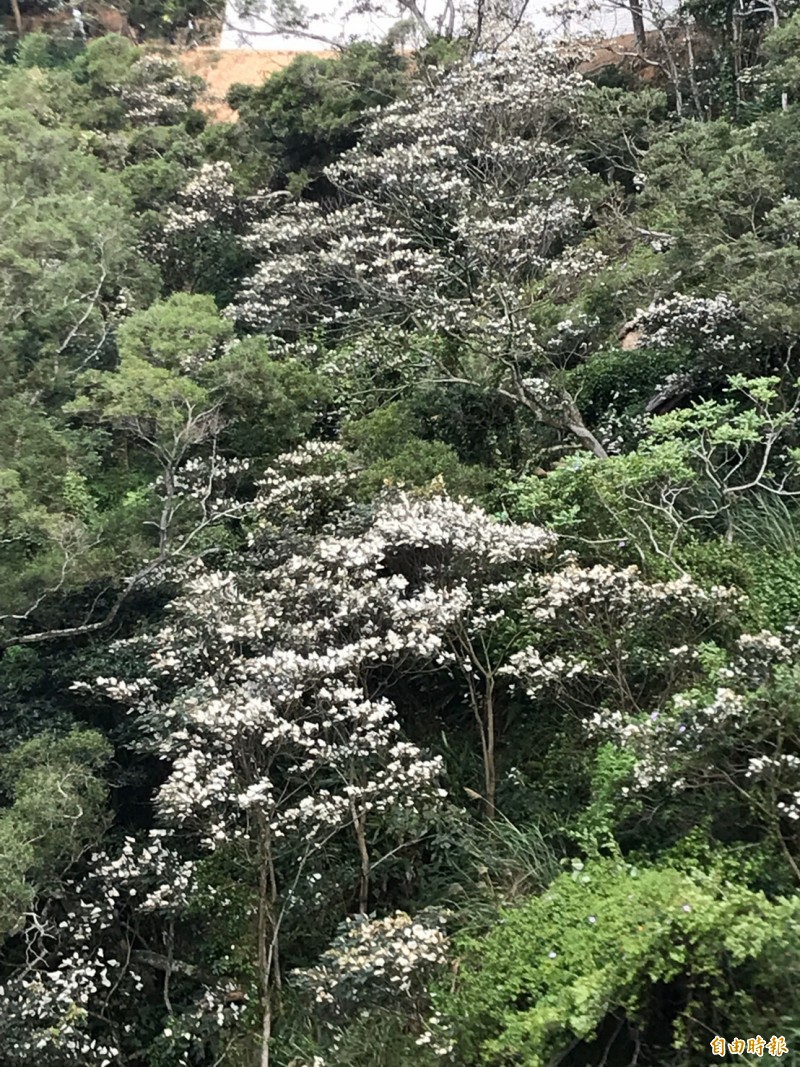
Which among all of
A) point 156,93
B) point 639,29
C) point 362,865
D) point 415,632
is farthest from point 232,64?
point 362,865

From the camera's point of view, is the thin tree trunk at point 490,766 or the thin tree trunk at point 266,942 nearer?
the thin tree trunk at point 266,942

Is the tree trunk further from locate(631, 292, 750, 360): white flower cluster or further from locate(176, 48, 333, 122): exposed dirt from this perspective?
locate(631, 292, 750, 360): white flower cluster

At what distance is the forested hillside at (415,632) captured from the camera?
154 inches

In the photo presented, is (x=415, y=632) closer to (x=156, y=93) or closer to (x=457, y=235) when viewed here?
(x=457, y=235)

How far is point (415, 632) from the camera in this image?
16.7 ft

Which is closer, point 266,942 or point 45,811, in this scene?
point 45,811

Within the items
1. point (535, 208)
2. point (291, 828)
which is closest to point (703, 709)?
point (291, 828)

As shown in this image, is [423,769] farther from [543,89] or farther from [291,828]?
[543,89]

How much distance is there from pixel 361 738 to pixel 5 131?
9.06 metres

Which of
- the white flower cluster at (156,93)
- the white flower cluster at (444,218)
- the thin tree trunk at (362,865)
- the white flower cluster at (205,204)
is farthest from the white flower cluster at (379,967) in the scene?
the white flower cluster at (156,93)

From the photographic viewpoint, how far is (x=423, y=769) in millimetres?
4680

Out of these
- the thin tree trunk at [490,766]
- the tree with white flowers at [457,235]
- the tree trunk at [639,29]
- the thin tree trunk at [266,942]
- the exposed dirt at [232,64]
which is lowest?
the thin tree trunk at [266,942]

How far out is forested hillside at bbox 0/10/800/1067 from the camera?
3.92 metres

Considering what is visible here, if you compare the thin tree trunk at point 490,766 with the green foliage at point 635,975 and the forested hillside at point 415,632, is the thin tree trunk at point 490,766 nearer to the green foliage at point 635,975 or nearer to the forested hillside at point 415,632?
the forested hillside at point 415,632
